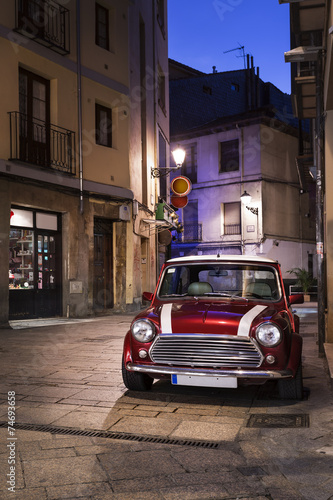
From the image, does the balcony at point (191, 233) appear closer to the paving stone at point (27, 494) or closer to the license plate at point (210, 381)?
the license plate at point (210, 381)

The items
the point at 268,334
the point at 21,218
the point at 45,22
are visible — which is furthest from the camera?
the point at 45,22

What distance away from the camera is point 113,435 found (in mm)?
4867

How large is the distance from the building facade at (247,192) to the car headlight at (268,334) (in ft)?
90.9

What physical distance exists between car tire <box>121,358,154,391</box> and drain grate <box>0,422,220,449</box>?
1.47 meters

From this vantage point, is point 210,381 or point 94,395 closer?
point 210,381

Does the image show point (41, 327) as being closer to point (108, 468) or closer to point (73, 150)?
point (73, 150)

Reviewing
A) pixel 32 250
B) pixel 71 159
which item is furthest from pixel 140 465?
pixel 71 159

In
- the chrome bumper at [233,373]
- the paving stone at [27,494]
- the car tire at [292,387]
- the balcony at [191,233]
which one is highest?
the balcony at [191,233]

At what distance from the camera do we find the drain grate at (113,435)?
15.3ft

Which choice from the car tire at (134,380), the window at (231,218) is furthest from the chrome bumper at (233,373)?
the window at (231,218)

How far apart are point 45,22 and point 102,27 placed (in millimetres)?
3652

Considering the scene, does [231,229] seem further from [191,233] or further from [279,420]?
[279,420]

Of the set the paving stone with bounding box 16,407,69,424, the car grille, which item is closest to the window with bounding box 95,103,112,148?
the car grille

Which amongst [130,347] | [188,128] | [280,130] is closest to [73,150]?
[130,347]
